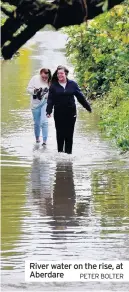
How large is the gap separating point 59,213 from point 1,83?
20039 mm

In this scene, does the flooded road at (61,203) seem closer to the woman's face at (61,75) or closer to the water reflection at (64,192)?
the water reflection at (64,192)

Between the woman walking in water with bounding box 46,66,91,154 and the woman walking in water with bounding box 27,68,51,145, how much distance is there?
1.22 meters

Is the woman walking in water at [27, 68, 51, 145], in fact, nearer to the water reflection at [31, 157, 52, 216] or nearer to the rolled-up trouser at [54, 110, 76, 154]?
the rolled-up trouser at [54, 110, 76, 154]

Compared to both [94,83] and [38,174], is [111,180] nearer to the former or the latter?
[38,174]

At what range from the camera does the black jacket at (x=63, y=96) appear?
55.3 feet

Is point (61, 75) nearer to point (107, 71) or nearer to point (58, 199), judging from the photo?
point (58, 199)

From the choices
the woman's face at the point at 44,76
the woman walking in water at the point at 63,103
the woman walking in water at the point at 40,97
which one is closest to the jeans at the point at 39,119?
the woman walking in water at the point at 40,97

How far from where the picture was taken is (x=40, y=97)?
61.6 feet

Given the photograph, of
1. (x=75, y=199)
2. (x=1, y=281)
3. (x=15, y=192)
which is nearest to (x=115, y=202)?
(x=75, y=199)

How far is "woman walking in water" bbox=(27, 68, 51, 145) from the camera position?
18484 mm

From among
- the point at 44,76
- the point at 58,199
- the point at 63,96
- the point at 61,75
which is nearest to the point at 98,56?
the point at 44,76

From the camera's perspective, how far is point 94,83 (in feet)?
80.7

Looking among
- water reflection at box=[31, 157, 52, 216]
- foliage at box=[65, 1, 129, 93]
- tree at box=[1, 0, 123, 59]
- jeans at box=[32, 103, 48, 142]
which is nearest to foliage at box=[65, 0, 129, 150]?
foliage at box=[65, 1, 129, 93]

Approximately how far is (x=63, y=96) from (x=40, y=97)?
6.17 feet
